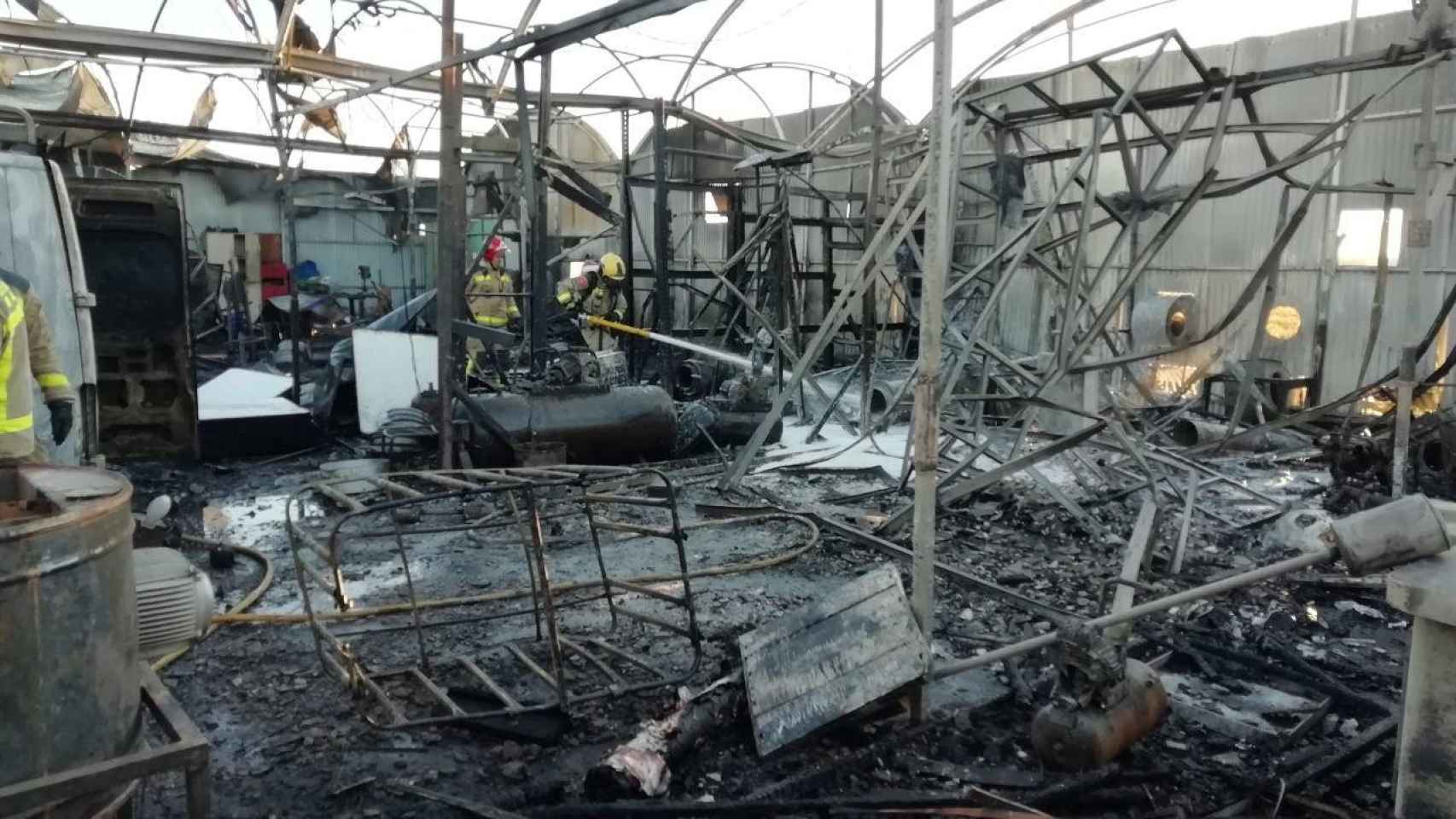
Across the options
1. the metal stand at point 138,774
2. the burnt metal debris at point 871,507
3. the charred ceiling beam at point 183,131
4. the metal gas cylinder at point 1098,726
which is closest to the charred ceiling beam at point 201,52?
the burnt metal debris at point 871,507

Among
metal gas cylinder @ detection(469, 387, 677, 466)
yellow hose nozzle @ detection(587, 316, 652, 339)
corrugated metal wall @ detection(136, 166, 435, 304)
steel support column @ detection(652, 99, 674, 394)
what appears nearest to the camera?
metal gas cylinder @ detection(469, 387, 677, 466)

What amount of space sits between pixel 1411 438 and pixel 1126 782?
624 cm

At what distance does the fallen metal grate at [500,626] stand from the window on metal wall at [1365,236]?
11506 mm

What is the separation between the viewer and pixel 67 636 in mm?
2277

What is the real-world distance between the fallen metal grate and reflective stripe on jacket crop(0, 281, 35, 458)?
3.90 ft

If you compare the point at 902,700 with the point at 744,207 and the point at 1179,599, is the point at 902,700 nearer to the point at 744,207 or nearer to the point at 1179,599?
the point at 1179,599

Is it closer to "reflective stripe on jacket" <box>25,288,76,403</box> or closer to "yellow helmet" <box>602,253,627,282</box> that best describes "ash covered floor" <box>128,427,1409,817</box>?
"reflective stripe on jacket" <box>25,288,76,403</box>

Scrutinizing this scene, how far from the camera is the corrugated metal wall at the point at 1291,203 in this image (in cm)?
1235

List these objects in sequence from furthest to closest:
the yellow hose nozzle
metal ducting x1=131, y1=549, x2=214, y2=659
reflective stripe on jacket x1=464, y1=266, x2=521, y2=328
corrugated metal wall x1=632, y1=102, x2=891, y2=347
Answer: corrugated metal wall x1=632, y1=102, x2=891, y2=347
reflective stripe on jacket x1=464, y1=266, x2=521, y2=328
the yellow hose nozzle
metal ducting x1=131, y1=549, x2=214, y2=659

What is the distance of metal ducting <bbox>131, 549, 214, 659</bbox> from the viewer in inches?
119

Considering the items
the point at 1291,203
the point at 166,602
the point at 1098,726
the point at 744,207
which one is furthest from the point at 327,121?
the point at 1291,203

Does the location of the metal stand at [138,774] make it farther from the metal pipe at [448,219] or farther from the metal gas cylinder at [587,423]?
the metal gas cylinder at [587,423]

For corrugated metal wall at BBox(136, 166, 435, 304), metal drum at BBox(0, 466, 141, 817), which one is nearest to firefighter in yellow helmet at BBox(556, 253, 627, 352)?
corrugated metal wall at BBox(136, 166, 435, 304)

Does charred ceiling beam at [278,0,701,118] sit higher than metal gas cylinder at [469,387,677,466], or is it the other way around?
charred ceiling beam at [278,0,701,118]
